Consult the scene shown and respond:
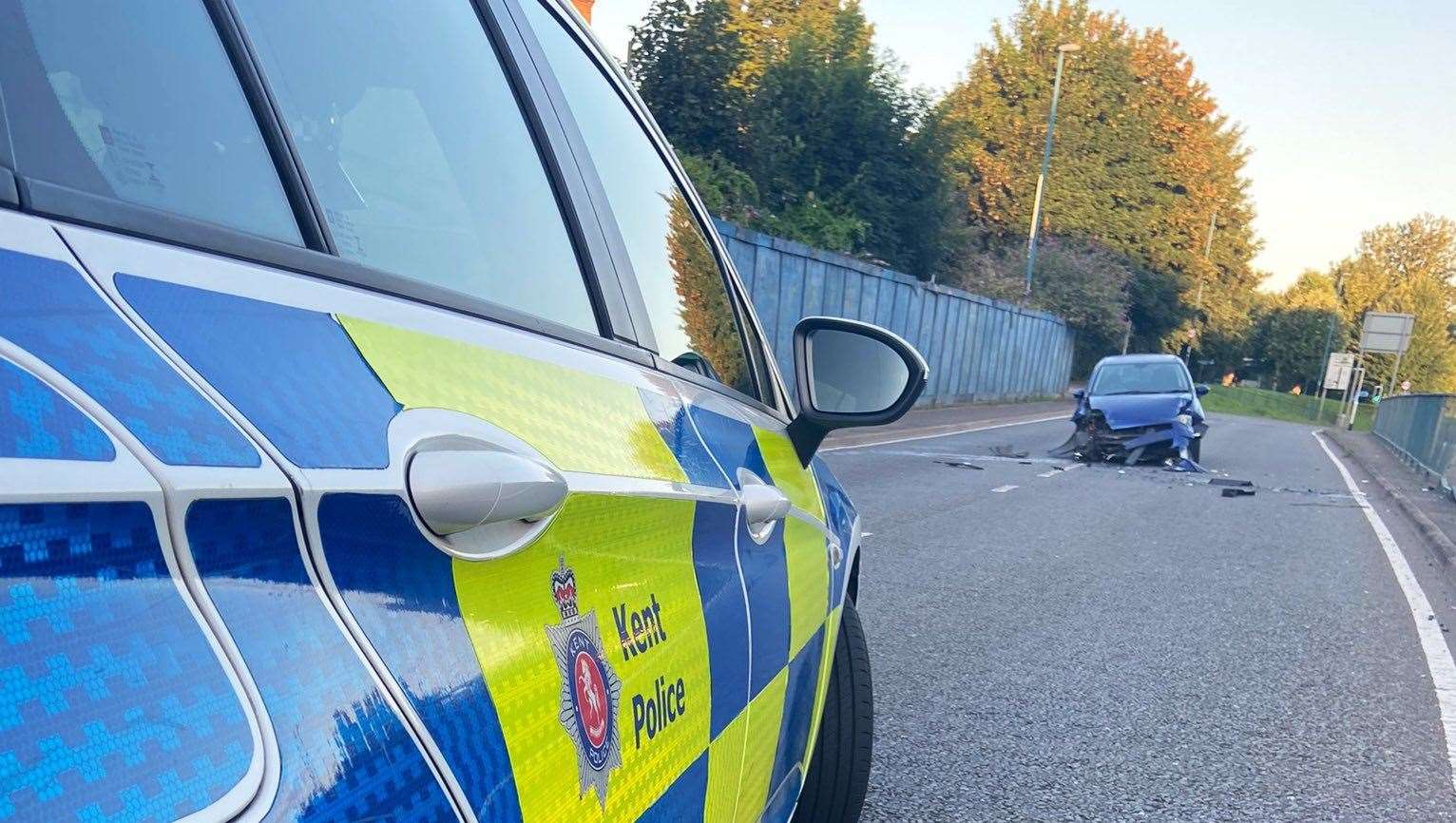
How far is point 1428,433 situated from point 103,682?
21747mm

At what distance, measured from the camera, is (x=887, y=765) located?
351 cm

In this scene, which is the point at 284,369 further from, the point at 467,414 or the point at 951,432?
the point at 951,432

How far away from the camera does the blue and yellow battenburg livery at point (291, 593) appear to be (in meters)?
0.59

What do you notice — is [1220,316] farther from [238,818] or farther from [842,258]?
[238,818]

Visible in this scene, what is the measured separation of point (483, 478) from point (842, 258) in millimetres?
20437

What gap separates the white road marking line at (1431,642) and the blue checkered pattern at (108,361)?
412cm

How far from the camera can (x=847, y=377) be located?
2.62m

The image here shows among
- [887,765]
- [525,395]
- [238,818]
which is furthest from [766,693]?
[887,765]

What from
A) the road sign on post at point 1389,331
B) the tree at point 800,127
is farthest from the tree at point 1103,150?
the tree at point 800,127

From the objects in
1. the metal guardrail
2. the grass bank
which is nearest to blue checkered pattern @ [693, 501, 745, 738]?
the metal guardrail

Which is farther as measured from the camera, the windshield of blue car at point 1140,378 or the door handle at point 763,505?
the windshield of blue car at point 1140,378

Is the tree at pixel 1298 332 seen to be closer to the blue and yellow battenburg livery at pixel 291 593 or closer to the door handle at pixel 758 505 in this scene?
the door handle at pixel 758 505

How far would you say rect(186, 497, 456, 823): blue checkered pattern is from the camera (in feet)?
2.26

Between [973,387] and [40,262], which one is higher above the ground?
[40,262]
